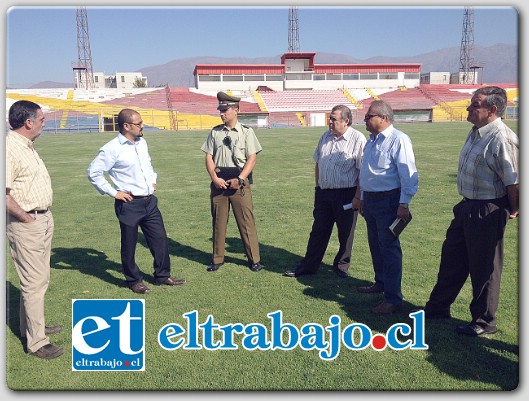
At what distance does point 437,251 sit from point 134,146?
150 inches

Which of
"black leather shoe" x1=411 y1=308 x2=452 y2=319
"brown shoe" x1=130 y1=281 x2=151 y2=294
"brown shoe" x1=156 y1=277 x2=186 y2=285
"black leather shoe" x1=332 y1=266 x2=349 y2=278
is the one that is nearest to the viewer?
"black leather shoe" x1=411 y1=308 x2=452 y2=319

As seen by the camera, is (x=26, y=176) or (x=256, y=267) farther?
(x=256, y=267)

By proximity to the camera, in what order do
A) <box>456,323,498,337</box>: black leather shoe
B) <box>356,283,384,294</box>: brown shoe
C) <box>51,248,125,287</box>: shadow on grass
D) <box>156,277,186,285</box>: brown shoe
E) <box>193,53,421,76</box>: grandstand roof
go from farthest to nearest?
<box>193,53,421,76</box>: grandstand roof, <box>51,248,125,287</box>: shadow on grass, <box>156,277,186,285</box>: brown shoe, <box>356,283,384,294</box>: brown shoe, <box>456,323,498,337</box>: black leather shoe

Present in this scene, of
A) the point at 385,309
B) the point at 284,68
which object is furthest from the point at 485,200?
the point at 284,68

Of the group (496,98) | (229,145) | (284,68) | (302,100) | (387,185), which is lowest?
(387,185)

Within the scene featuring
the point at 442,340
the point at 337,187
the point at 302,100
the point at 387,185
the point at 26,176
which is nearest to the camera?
the point at 26,176

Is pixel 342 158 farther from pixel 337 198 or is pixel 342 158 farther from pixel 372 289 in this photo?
pixel 372 289

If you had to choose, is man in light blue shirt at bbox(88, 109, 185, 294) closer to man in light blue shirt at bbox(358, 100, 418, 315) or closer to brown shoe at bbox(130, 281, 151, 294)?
brown shoe at bbox(130, 281, 151, 294)

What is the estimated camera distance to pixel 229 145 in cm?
497

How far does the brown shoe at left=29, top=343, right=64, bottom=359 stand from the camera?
129 inches

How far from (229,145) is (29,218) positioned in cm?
235

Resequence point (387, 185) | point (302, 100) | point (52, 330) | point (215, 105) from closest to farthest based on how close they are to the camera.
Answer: point (52, 330)
point (387, 185)
point (215, 105)
point (302, 100)

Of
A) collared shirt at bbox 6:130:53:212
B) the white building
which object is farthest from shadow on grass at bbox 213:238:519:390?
the white building

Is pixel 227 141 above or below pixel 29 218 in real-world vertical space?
above
